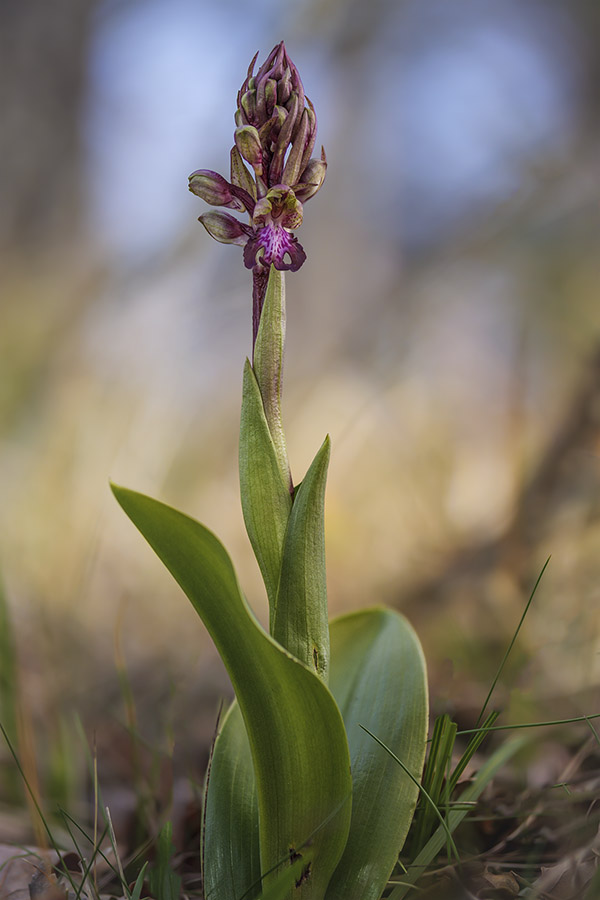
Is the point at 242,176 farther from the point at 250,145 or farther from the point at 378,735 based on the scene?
the point at 378,735

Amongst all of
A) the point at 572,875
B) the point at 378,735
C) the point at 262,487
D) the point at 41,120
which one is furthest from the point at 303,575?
the point at 41,120

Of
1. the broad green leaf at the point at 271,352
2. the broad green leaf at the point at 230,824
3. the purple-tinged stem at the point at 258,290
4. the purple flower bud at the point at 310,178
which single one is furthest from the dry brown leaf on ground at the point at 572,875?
the purple flower bud at the point at 310,178

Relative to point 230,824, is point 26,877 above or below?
below

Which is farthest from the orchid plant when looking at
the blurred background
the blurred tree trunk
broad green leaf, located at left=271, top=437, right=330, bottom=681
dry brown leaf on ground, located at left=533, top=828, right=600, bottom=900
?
the blurred tree trunk

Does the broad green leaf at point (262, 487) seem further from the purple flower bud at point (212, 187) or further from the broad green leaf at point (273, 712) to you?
the purple flower bud at point (212, 187)

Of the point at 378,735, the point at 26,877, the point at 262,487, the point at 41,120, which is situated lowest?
the point at 26,877

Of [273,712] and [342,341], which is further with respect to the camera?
[342,341]
